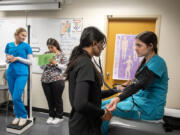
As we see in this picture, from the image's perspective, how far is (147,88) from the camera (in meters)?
1.23

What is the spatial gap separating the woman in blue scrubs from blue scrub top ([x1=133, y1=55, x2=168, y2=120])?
175cm

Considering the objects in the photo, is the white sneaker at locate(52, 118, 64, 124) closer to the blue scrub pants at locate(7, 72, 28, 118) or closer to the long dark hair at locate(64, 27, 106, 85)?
the blue scrub pants at locate(7, 72, 28, 118)

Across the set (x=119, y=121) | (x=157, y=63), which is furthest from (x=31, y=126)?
(x=157, y=63)

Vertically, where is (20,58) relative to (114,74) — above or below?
above

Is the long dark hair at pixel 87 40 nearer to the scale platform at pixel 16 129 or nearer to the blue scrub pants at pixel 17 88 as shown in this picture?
the blue scrub pants at pixel 17 88

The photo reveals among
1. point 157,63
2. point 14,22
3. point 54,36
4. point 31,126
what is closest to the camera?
point 157,63

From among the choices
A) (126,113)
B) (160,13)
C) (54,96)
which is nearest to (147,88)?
(126,113)

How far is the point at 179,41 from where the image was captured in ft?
7.68

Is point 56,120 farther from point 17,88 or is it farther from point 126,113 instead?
point 126,113

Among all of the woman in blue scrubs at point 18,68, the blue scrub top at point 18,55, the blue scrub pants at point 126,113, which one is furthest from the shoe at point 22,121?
the blue scrub pants at point 126,113

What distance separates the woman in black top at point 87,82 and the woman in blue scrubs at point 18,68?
1536 mm

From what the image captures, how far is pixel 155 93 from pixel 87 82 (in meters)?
0.66

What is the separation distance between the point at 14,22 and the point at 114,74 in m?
2.31

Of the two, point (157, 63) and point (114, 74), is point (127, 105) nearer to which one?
point (157, 63)
